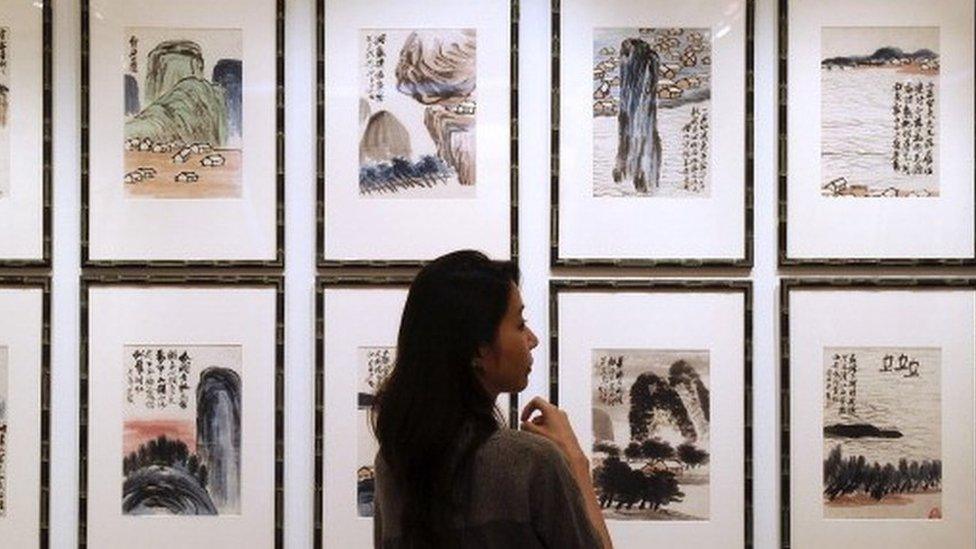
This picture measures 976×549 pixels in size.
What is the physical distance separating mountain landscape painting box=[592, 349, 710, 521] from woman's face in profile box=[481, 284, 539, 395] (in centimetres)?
124

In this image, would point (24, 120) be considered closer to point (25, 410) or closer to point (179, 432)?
point (25, 410)

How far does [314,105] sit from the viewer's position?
9.78 feet

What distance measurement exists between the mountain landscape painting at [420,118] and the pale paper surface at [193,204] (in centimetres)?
23

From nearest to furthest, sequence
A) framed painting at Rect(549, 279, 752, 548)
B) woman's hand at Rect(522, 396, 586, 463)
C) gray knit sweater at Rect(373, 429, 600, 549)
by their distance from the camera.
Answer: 1. gray knit sweater at Rect(373, 429, 600, 549)
2. woman's hand at Rect(522, 396, 586, 463)
3. framed painting at Rect(549, 279, 752, 548)

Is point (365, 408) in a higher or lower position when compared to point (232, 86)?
lower

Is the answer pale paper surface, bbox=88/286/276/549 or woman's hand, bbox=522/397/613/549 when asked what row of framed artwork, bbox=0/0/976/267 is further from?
woman's hand, bbox=522/397/613/549

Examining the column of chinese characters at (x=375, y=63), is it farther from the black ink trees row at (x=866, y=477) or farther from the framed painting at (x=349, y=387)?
the black ink trees row at (x=866, y=477)

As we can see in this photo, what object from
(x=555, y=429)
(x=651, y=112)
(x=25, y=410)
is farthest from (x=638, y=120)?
(x=25, y=410)

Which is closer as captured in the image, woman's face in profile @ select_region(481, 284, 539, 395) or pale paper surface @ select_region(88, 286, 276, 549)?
woman's face in profile @ select_region(481, 284, 539, 395)

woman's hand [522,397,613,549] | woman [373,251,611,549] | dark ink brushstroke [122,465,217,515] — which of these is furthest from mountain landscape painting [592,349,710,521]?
woman [373,251,611,549]

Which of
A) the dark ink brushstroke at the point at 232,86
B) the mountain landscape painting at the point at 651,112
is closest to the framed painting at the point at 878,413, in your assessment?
the mountain landscape painting at the point at 651,112

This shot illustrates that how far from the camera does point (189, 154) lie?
2.95 meters

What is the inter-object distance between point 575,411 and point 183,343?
0.92 meters

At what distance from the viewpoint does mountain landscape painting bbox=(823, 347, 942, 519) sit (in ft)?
9.67
